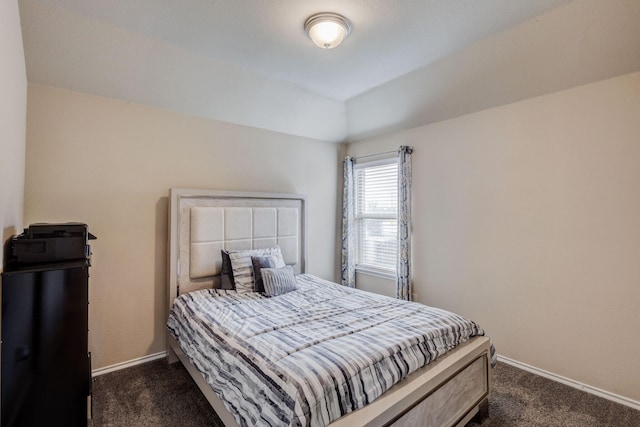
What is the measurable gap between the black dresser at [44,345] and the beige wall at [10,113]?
215 millimetres

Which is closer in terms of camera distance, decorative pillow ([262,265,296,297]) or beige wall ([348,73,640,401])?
beige wall ([348,73,640,401])

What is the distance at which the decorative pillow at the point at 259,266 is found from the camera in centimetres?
290

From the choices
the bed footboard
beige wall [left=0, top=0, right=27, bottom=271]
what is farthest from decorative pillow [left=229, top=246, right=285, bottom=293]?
beige wall [left=0, top=0, right=27, bottom=271]

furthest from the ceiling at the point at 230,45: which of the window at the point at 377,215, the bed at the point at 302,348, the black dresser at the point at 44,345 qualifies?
the black dresser at the point at 44,345

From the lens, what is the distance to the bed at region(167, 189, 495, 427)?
1452 millimetres

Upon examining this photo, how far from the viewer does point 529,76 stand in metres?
2.51

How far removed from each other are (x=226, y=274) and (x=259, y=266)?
0.37 m

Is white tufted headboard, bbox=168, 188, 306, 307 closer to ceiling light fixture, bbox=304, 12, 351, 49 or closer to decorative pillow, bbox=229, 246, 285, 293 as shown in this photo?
decorative pillow, bbox=229, 246, 285, 293

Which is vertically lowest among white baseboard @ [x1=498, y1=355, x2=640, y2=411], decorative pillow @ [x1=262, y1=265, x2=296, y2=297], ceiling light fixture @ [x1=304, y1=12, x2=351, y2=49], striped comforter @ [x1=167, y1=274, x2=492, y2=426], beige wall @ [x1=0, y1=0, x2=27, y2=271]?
white baseboard @ [x1=498, y1=355, x2=640, y2=411]

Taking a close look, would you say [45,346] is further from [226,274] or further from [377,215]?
[377,215]

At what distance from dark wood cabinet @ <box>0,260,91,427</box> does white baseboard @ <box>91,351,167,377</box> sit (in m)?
1.25

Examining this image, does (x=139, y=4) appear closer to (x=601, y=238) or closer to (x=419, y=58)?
(x=419, y=58)

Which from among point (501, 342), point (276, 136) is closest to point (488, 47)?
point (276, 136)

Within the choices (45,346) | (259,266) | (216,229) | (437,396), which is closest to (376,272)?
(259,266)
